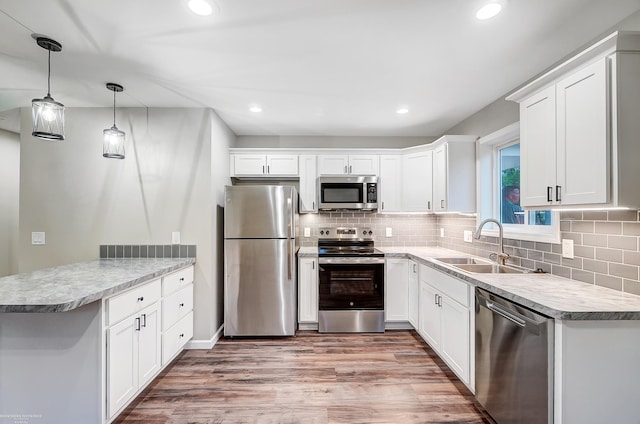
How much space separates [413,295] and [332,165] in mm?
1880

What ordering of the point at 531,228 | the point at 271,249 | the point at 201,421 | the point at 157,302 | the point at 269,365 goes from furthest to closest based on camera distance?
the point at 271,249, the point at 269,365, the point at 531,228, the point at 157,302, the point at 201,421

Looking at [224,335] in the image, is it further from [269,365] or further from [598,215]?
[598,215]

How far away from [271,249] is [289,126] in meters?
1.56

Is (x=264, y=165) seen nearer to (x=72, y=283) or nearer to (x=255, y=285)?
(x=255, y=285)

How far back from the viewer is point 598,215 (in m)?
1.74

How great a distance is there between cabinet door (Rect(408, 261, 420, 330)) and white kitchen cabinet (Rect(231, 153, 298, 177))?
6.11 feet

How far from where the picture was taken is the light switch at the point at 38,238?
2812 mm

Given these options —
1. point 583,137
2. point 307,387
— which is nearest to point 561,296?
point 583,137

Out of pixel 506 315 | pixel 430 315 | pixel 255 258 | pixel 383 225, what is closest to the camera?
pixel 506 315

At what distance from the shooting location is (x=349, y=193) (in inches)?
142

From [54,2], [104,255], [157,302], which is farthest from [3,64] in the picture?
[157,302]

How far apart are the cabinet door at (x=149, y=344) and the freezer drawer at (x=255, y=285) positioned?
3.00ft

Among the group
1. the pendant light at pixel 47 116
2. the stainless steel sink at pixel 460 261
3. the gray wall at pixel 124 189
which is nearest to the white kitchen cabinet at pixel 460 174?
the stainless steel sink at pixel 460 261

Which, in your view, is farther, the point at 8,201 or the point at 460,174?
the point at 8,201
